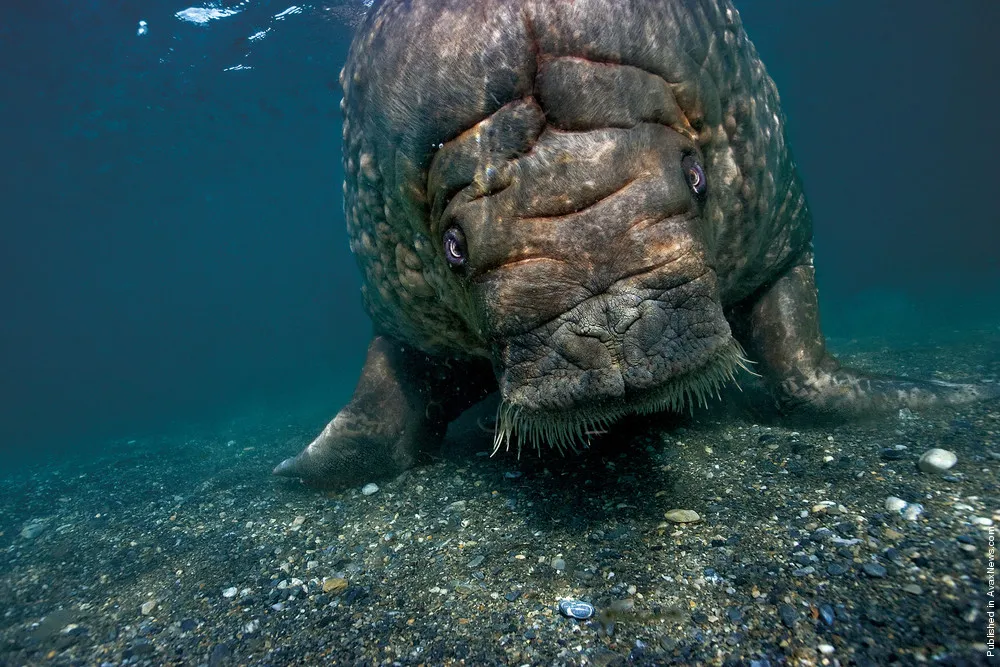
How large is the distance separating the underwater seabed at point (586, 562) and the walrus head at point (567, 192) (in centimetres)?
93

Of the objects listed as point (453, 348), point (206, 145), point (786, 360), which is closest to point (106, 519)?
point (453, 348)

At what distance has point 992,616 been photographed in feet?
6.98

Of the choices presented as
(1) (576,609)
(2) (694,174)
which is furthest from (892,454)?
(1) (576,609)

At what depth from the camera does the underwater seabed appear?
7.89ft

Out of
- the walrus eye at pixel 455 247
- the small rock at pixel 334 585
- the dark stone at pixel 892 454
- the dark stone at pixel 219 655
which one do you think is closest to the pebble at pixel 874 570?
the dark stone at pixel 892 454

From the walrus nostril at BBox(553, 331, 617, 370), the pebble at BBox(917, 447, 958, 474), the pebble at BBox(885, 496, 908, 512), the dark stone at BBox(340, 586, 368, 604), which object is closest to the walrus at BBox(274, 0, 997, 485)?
the walrus nostril at BBox(553, 331, 617, 370)

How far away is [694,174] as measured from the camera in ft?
10.7

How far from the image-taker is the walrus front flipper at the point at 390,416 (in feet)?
17.9

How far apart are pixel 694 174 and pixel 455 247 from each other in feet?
5.09

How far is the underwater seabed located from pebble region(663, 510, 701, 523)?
2cm

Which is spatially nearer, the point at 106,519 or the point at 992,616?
the point at 992,616

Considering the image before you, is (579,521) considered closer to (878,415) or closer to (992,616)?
(992,616)

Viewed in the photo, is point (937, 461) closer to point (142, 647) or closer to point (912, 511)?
point (912, 511)

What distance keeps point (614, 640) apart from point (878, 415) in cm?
347
